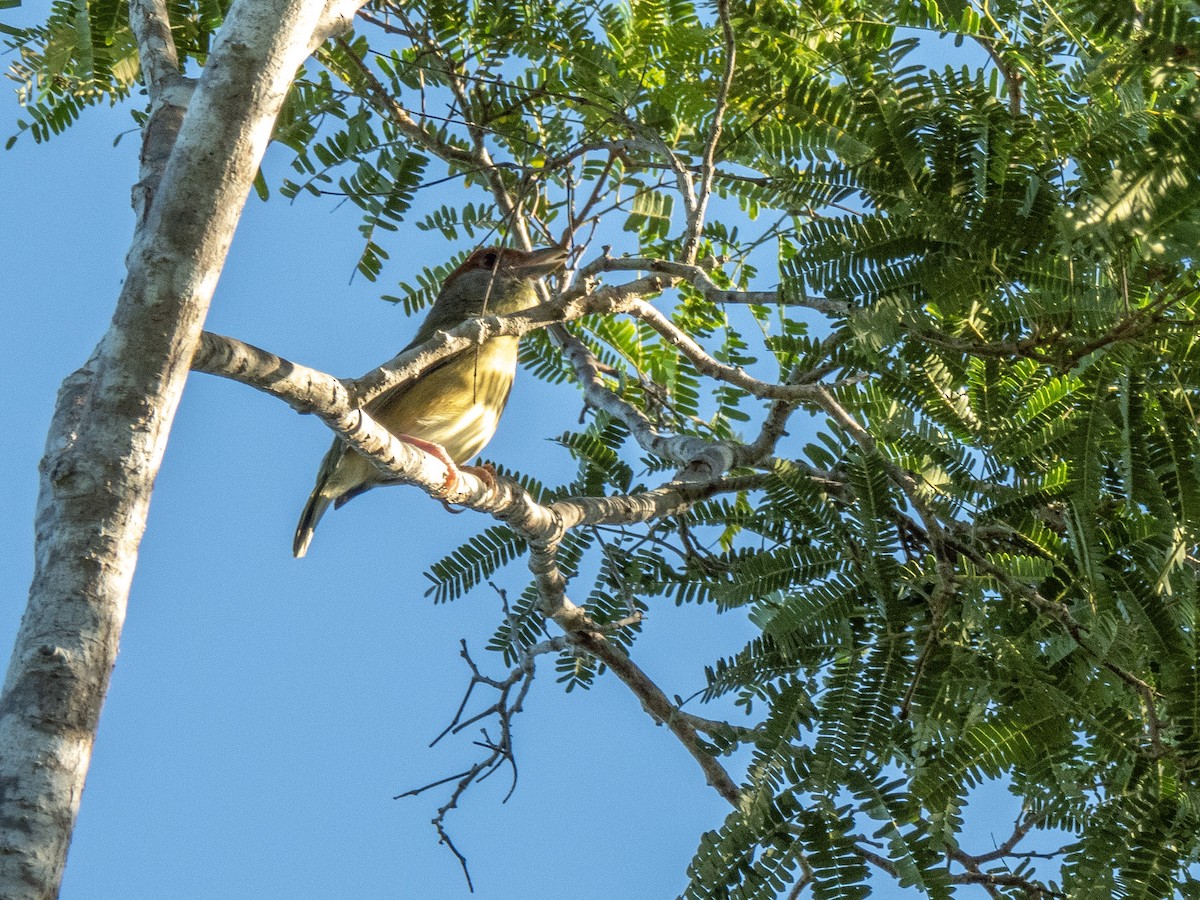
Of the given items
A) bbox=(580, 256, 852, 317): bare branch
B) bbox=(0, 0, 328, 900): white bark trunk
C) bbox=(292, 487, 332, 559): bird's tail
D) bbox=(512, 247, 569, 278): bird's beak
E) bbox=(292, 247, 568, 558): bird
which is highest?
bbox=(512, 247, 569, 278): bird's beak

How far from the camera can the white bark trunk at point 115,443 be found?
1588 millimetres

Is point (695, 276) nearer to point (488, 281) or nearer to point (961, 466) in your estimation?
point (961, 466)

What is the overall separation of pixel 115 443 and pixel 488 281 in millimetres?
3328

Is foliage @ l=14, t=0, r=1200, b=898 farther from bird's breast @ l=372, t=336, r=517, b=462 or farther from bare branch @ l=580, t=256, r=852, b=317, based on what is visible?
bird's breast @ l=372, t=336, r=517, b=462

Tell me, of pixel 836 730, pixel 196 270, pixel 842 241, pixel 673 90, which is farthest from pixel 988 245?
pixel 196 270

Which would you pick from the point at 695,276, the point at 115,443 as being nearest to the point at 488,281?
the point at 695,276

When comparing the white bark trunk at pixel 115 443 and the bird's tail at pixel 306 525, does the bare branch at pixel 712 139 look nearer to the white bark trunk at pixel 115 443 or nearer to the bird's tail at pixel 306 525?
the white bark trunk at pixel 115 443

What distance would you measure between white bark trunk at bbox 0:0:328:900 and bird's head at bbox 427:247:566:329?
2539 millimetres

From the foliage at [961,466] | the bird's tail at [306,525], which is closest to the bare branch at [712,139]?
the foliage at [961,466]

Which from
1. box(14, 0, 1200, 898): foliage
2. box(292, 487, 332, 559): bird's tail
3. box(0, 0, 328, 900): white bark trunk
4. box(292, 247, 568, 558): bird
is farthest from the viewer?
box(292, 487, 332, 559): bird's tail

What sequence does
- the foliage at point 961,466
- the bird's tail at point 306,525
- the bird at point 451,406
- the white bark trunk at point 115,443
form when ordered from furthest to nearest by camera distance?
the bird's tail at point 306,525
the bird at point 451,406
the foliage at point 961,466
the white bark trunk at point 115,443

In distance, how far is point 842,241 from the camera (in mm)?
2893

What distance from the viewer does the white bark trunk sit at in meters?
1.59

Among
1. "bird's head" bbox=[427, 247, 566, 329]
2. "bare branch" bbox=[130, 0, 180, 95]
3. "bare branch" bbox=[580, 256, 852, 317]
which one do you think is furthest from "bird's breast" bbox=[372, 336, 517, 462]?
"bare branch" bbox=[130, 0, 180, 95]
